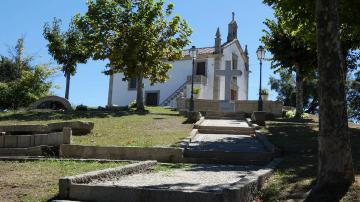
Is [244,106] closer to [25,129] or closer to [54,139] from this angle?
[25,129]

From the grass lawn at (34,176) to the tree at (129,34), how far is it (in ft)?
62.2

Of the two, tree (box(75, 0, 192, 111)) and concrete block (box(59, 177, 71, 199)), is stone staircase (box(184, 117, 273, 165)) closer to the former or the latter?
concrete block (box(59, 177, 71, 199))

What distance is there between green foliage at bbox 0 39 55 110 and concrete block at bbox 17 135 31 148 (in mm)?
21836

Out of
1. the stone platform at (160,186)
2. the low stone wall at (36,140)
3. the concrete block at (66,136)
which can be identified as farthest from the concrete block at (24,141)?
the stone platform at (160,186)

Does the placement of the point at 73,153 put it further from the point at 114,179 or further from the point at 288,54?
the point at 288,54

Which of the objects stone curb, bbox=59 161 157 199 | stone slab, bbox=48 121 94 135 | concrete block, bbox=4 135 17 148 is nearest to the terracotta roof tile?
stone slab, bbox=48 121 94 135

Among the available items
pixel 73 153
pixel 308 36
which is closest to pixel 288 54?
pixel 308 36

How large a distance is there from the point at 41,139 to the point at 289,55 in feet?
56.9

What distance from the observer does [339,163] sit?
698cm

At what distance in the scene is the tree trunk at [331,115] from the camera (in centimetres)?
698

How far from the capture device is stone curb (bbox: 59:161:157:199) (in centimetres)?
724

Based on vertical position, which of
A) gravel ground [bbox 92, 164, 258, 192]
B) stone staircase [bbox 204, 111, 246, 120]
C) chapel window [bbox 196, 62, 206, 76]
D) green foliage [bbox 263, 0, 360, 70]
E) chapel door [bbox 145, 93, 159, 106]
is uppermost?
chapel window [bbox 196, 62, 206, 76]

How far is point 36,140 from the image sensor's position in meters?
12.9

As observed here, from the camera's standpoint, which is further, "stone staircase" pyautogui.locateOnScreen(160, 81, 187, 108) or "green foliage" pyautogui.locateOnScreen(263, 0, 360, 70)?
"stone staircase" pyautogui.locateOnScreen(160, 81, 187, 108)
